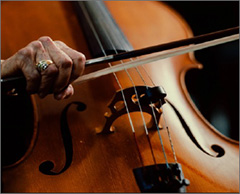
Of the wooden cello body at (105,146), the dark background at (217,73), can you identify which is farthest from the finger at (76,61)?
the dark background at (217,73)

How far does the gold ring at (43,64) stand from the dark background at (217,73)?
0.61 metres

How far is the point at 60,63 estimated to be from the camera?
42cm

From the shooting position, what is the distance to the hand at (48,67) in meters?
0.42

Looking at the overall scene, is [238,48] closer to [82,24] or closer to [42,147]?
[82,24]

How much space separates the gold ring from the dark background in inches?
24.1

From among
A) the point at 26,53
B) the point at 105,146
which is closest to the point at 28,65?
the point at 26,53

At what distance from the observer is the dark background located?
84 centimetres

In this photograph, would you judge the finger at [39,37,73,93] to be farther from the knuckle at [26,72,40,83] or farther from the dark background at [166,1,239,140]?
the dark background at [166,1,239,140]

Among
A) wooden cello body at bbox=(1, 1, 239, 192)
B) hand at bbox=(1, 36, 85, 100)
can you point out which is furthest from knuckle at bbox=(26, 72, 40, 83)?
wooden cello body at bbox=(1, 1, 239, 192)

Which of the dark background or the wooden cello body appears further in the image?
the dark background

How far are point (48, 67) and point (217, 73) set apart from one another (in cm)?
78

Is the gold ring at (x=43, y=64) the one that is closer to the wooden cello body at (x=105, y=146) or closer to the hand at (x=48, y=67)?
the hand at (x=48, y=67)

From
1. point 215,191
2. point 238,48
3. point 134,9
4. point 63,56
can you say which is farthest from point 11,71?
point 238,48

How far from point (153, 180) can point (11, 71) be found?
12.8 inches
